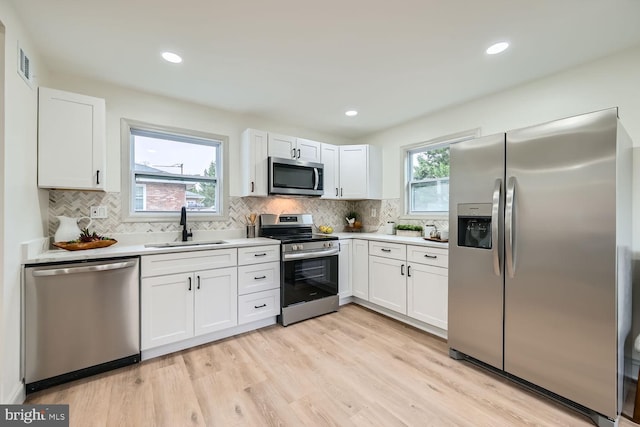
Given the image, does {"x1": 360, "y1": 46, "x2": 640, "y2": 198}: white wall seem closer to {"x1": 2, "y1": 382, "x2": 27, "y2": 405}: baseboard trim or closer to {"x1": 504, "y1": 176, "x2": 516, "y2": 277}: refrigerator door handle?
{"x1": 504, "y1": 176, "x2": 516, "y2": 277}: refrigerator door handle

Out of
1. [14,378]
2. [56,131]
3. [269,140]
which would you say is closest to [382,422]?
[14,378]

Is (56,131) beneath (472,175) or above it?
above

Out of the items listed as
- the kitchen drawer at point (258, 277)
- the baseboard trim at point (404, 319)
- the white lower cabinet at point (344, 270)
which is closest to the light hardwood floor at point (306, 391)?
the baseboard trim at point (404, 319)

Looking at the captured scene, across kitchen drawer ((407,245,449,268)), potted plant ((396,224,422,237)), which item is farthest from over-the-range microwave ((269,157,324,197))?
kitchen drawer ((407,245,449,268))

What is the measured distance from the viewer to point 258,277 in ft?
9.40

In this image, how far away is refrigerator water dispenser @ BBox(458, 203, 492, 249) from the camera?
2123mm

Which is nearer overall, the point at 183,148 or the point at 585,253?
the point at 585,253

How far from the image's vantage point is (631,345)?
1956 millimetres

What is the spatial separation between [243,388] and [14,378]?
1.42m

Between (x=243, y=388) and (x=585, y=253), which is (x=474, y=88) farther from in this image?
(x=243, y=388)

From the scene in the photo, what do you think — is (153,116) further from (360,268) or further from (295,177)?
(360,268)

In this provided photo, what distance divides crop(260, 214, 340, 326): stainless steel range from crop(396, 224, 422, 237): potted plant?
0.95 meters

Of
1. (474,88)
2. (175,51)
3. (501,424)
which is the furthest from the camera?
(474,88)

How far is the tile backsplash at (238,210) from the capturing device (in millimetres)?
2463
